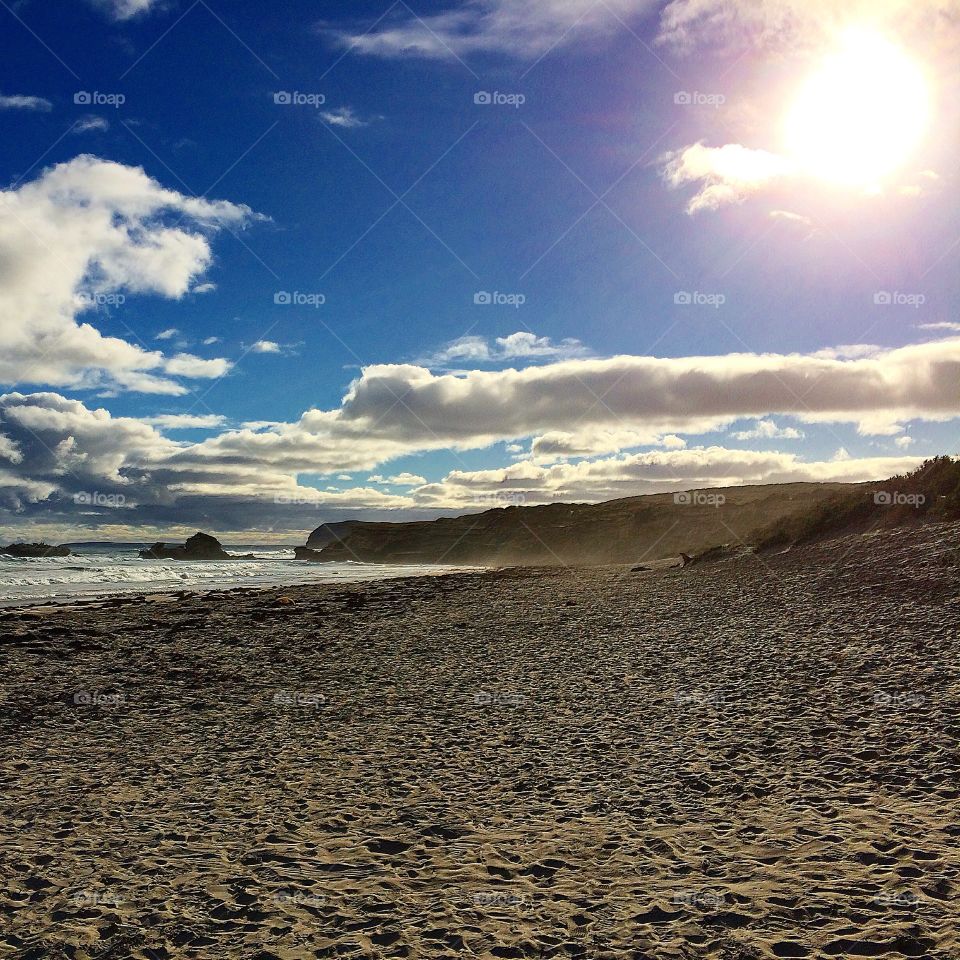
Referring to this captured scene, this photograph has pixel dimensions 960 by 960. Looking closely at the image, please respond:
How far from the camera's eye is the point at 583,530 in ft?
447

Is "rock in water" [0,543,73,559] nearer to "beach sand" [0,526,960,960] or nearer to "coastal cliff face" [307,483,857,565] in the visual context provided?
"coastal cliff face" [307,483,857,565]

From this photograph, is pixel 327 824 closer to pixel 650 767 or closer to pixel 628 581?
pixel 650 767

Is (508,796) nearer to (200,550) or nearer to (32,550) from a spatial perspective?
(32,550)

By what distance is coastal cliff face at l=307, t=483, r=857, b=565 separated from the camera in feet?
324

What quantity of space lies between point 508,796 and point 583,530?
129 m

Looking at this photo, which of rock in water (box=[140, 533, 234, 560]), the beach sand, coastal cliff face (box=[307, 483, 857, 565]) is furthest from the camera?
rock in water (box=[140, 533, 234, 560])

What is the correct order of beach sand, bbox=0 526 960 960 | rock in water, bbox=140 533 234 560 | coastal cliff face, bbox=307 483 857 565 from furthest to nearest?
rock in water, bbox=140 533 234 560, coastal cliff face, bbox=307 483 857 565, beach sand, bbox=0 526 960 960

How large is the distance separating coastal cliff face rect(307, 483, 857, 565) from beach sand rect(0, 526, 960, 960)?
227ft

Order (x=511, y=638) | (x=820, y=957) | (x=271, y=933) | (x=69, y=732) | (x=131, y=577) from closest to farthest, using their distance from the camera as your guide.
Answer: (x=820, y=957) < (x=271, y=933) < (x=69, y=732) < (x=511, y=638) < (x=131, y=577)

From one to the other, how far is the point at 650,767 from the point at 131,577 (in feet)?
183

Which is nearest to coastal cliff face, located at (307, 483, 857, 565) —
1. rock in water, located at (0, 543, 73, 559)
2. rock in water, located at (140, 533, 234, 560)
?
rock in water, located at (140, 533, 234, 560)

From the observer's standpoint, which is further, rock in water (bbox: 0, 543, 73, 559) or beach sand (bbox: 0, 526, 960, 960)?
rock in water (bbox: 0, 543, 73, 559)

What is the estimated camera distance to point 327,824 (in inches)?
314

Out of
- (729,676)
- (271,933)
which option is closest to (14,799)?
(271,933)
